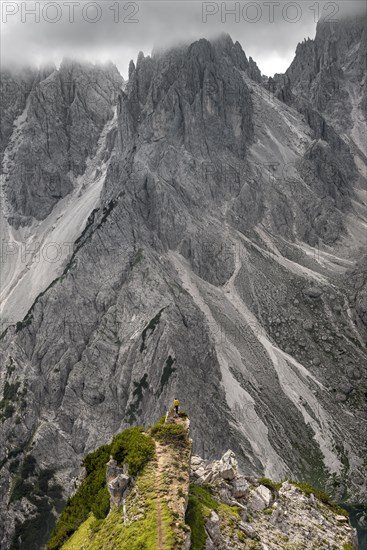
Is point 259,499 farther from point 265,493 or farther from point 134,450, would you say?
point 134,450

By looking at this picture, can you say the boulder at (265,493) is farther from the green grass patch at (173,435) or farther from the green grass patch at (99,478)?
the green grass patch at (99,478)

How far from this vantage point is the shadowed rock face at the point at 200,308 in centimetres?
12344

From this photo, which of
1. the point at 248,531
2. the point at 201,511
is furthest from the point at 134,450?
the point at 248,531

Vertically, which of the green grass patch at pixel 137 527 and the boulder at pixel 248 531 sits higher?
the green grass patch at pixel 137 527

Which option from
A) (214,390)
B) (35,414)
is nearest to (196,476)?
(214,390)

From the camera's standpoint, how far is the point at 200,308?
145000 mm

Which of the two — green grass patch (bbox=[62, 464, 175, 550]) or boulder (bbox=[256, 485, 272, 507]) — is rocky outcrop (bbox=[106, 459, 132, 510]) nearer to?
green grass patch (bbox=[62, 464, 175, 550])

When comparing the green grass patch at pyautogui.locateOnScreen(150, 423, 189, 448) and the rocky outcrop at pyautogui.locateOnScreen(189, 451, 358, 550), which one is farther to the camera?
the green grass patch at pyautogui.locateOnScreen(150, 423, 189, 448)

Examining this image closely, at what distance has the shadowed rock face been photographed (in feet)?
405

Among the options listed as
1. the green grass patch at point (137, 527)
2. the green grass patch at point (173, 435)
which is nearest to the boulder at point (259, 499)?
the green grass patch at point (173, 435)

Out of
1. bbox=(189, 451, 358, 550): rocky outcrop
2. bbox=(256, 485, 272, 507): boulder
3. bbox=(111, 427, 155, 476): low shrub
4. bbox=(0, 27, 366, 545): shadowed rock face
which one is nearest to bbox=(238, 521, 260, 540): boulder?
bbox=(189, 451, 358, 550): rocky outcrop

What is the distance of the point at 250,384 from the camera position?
129 meters

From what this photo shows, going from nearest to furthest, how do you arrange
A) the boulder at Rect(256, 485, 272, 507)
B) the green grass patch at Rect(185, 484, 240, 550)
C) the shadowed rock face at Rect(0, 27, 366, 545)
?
1. the green grass patch at Rect(185, 484, 240, 550)
2. the boulder at Rect(256, 485, 272, 507)
3. the shadowed rock face at Rect(0, 27, 366, 545)

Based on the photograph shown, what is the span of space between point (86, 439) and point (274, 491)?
9756 cm
